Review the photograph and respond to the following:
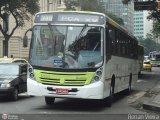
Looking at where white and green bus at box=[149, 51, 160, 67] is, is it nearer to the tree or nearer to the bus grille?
the tree

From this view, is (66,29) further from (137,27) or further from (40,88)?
(137,27)

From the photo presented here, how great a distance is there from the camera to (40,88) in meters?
15.5

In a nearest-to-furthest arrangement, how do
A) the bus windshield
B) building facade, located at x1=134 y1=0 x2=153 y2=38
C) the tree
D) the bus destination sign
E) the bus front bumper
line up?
the bus front bumper → the bus windshield → the bus destination sign → the tree → building facade, located at x1=134 y1=0 x2=153 y2=38

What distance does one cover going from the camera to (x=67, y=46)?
15.6m

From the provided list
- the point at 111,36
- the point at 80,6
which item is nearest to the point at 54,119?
the point at 111,36

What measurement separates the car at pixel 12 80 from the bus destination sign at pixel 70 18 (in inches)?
132

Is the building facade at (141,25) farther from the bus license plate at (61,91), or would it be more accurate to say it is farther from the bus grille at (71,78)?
the bus license plate at (61,91)

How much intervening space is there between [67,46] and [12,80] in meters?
3.97

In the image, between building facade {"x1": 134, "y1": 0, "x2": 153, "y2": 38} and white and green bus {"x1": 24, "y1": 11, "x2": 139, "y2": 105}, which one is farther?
building facade {"x1": 134, "y1": 0, "x2": 153, "y2": 38}

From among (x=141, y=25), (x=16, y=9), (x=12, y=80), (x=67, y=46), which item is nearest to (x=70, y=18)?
(x=67, y=46)

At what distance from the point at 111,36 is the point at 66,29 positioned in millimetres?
1951

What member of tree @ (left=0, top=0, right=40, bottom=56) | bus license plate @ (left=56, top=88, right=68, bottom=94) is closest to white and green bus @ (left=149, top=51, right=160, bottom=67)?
tree @ (left=0, top=0, right=40, bottom=56)

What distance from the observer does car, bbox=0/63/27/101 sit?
18281 mm

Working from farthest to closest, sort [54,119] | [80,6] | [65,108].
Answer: [80,6]
[65,108]
[54,119]
